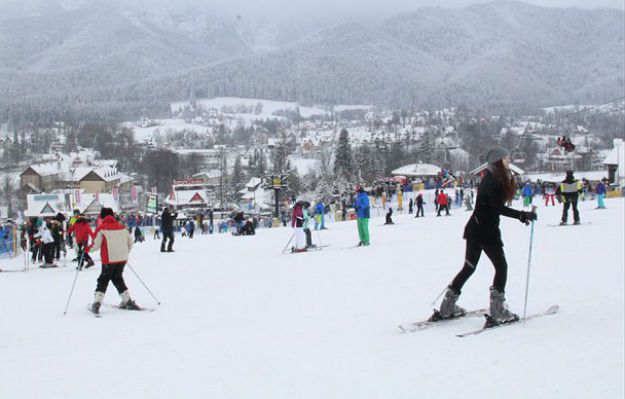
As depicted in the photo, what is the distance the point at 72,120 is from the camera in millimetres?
179875

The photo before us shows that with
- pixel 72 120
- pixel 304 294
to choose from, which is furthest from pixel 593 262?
pixel 72 120

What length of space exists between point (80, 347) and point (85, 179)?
97.2 metres

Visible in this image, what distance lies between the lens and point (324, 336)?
5566mm

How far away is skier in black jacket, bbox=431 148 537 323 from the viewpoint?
504 centimetres

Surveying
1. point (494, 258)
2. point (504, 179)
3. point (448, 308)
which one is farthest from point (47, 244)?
point (504, 179)

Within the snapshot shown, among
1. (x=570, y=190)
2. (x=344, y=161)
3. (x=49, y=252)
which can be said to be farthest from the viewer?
(x=344, y=161)

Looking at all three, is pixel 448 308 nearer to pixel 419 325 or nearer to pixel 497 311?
pixel 419 325

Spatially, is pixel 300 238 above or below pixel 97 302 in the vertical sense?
below

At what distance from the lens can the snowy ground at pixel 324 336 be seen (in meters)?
4.14

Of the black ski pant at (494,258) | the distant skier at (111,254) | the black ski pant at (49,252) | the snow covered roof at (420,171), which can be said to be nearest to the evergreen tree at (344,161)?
the snow covered roof at (420,171)

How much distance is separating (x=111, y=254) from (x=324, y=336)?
317 cm

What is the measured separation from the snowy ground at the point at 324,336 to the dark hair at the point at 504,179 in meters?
1.09

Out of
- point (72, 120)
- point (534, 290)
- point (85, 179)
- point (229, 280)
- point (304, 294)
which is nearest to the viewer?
point (534, 290)

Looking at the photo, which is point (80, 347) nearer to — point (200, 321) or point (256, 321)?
point (200, 321)
